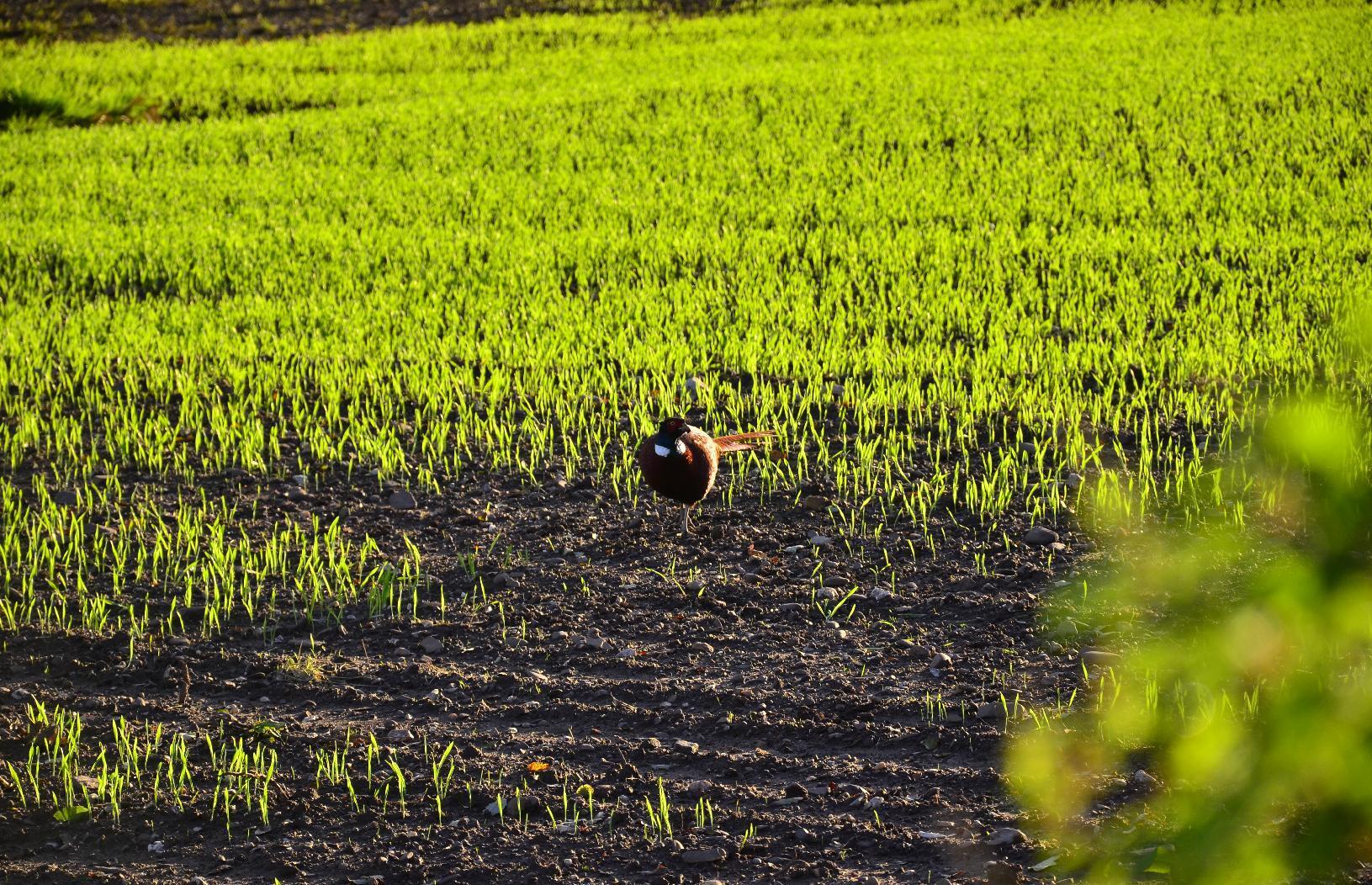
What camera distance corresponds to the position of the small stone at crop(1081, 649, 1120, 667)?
3662 mm

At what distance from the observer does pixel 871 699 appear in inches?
140

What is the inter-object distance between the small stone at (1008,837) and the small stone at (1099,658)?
0.88m

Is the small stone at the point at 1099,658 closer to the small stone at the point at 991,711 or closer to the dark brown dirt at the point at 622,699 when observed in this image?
the dark brown dirt at the point at 622,699

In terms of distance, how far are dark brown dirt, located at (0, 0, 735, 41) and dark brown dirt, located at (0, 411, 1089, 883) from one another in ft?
50.8

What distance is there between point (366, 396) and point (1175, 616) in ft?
13.2

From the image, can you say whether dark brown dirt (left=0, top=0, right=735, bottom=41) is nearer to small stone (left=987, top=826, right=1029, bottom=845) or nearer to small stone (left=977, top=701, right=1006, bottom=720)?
small stone (left=977, top=701, right=1006, bottom=720)

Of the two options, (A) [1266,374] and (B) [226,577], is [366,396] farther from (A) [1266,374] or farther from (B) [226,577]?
(A) [1266,374]

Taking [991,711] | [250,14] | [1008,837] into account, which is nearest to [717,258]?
[991,711]

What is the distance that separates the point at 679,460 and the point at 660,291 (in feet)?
11.5

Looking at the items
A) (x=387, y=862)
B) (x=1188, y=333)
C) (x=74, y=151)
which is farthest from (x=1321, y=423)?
(x=74, y=151)

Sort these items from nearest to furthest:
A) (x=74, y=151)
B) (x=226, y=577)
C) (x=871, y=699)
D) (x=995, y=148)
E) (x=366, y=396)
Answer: (x=871, y=699)
(x=226, y=577)
(x=366, y=396)
(x=995, y=148)
(x=74, y=151)

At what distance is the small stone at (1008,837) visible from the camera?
289cm

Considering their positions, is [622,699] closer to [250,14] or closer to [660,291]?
[660,291]

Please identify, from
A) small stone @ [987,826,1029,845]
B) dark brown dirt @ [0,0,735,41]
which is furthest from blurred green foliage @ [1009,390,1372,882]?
dark brown dirt @ [0,0,735,41]
